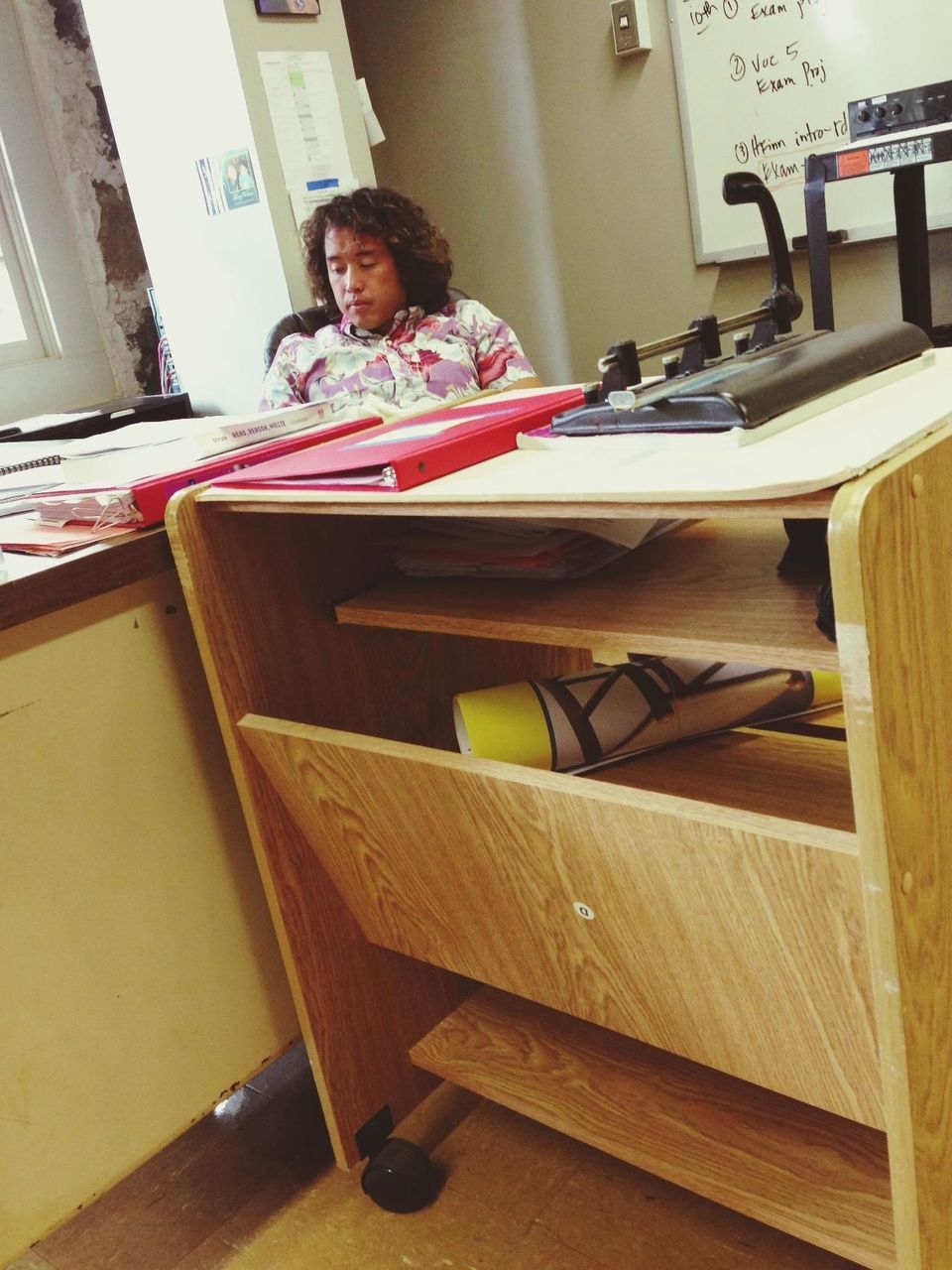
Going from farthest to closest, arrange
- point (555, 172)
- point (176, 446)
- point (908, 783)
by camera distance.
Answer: point (555, 172)
point (176, 446)
point (908, 783)

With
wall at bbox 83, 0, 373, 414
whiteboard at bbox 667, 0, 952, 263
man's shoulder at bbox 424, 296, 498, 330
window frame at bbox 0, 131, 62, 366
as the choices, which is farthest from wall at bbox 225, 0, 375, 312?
window frame at bbox 0, 131, 62, 366

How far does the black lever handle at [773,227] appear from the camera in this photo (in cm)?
110

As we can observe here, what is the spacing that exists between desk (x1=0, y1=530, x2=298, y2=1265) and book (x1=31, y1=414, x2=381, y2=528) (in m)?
0.04

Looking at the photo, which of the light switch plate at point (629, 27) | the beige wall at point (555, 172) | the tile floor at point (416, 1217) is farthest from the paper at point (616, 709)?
the light switch plate at point (629, 27)

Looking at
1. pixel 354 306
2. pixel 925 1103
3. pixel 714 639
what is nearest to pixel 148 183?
pixel 354 306

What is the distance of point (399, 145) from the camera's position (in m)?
3.83

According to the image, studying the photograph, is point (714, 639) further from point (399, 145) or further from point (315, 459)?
point (399, 145)

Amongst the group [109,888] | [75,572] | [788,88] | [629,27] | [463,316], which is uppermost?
[629,27]

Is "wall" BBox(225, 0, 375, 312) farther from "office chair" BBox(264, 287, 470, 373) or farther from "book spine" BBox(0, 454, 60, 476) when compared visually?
"book spine" BBox(0, 454, 60, 476)

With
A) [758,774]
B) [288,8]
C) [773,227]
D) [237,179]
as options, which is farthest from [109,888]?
[288,8]

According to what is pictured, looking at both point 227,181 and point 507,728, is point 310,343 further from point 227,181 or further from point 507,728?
point 507,728

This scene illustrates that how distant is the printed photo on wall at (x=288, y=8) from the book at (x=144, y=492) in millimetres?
1620

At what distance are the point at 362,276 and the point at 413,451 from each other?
1.60 metres

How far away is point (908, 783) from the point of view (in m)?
0.76
